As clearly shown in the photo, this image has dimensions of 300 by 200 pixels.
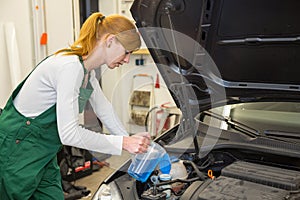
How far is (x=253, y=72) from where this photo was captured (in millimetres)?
1473

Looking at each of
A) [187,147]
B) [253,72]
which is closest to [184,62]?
[253,72]

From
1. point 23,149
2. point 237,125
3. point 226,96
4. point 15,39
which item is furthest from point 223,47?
point 15,39

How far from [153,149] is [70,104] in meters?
0.39

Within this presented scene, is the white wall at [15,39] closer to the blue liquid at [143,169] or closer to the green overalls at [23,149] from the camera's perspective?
the green overalls at [23,149]

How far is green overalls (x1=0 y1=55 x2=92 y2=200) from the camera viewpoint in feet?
A: 4.65

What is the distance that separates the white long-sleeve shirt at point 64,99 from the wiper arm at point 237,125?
2.10ft

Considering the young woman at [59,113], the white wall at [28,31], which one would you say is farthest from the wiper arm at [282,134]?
the white wall at [28,31]

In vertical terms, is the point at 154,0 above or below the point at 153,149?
above

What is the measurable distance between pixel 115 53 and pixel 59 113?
31 centimetres

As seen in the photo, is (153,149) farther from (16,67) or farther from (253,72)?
(16,67)

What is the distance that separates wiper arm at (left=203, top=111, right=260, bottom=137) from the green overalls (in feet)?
2.60

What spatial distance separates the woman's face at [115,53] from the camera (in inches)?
51.2

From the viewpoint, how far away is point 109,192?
57.1 inches

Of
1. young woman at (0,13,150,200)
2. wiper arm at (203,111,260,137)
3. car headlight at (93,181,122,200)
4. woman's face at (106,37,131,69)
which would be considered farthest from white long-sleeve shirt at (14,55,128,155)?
wiper arm at (203,111,260,137)
